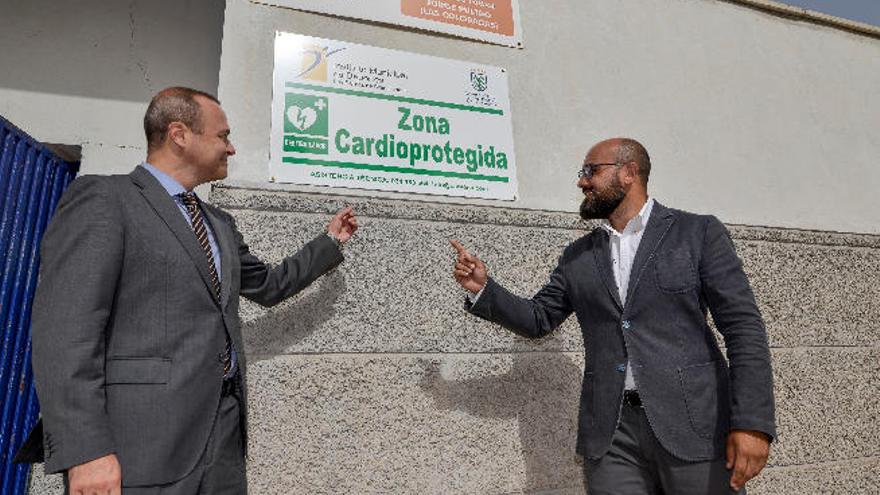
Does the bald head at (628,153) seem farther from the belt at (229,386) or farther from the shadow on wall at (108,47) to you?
the shadow on wall at (108,47)

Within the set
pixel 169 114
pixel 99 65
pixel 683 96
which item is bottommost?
pixel 169 114

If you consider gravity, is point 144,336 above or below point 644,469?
above

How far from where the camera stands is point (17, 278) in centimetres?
298

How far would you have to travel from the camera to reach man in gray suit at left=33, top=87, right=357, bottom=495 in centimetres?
144

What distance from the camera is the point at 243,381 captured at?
1899 mm

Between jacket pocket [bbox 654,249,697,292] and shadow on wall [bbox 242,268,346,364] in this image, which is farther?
shadow on wall [bbox 242,268,346,364]

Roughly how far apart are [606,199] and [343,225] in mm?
1222

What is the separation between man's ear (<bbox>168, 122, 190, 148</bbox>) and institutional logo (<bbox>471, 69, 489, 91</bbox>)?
1.81 meters

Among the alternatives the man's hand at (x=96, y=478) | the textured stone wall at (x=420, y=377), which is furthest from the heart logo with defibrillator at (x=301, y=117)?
the man's hand at (x=96, y=478)

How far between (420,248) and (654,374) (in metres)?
1.34

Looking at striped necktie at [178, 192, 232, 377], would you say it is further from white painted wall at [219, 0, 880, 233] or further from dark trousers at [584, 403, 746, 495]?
dark trousers at [584, 403, 746, 495]

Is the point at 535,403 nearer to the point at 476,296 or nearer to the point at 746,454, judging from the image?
the point at 476,296

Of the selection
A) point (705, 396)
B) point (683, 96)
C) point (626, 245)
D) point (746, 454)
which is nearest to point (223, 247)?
point (626, 245)

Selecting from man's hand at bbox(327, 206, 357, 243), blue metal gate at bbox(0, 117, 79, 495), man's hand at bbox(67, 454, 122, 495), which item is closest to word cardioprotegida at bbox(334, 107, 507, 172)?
man's hand at bbox(327, 206, 357, 243)
